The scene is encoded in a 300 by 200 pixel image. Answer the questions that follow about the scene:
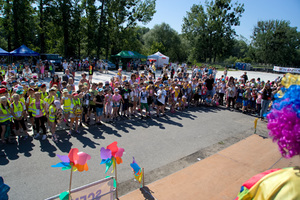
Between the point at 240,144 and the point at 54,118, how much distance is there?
22.1 feet

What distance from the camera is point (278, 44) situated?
54719 millimetres

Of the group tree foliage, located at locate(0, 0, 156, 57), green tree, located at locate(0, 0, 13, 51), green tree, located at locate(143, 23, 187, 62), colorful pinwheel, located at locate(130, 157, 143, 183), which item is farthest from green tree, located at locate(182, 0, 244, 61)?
colorful pinwheel, located at locate(130, 157, 143, 183)

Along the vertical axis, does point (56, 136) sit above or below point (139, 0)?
below

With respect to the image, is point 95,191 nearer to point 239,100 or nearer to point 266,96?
point 266,96

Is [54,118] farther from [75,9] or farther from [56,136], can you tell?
[75,9]

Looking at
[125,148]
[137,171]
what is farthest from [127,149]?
[137,171]

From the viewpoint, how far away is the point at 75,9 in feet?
105

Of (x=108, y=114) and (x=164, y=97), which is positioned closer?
(x=108, y=114)

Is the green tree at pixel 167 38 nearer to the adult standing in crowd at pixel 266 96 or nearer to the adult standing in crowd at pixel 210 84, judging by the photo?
the adult standing in crowd at pixel 210 84

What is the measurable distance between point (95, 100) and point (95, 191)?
5105 millimetres

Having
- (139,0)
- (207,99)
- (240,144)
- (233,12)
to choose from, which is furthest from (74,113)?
(233,12)

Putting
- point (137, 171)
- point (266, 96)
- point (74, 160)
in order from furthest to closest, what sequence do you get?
point (266, 96) → point (137, 171) → point (74, 160)

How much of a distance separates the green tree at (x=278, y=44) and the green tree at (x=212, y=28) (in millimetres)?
10957

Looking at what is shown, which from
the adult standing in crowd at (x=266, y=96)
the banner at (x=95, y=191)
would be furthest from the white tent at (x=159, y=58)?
the banner at (x=95, y=191)
